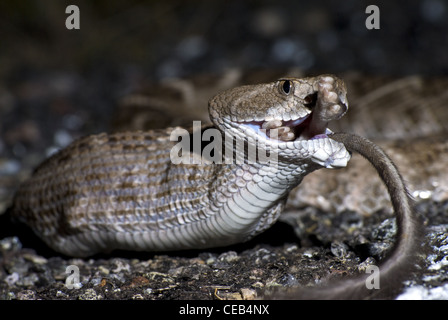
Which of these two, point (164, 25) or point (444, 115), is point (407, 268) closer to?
point (444, 115)

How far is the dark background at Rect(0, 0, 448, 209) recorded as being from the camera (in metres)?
8.40

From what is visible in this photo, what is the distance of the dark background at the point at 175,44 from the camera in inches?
A: 331

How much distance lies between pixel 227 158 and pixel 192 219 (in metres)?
0.48

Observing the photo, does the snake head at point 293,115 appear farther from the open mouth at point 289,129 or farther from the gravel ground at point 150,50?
the gravel ground at point 150,50

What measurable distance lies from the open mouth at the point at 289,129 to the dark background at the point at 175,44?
485cm

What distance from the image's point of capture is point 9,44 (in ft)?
30.7

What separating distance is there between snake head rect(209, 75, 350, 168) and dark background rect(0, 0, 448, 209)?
15.8 ft

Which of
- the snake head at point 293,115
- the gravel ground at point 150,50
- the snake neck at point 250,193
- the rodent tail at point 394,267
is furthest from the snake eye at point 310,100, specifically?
the gravel ground at point 150,50

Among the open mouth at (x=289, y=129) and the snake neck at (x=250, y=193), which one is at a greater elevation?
the open mouth at (x=289, y=129)

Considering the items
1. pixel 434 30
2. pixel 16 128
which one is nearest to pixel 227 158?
pixel 16 128

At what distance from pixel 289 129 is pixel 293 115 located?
11 cm

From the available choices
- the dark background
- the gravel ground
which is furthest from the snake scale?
the dark background

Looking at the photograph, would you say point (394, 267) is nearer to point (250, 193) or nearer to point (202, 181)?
point (250, 193)

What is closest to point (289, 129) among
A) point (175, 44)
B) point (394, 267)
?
point (394, 267)
